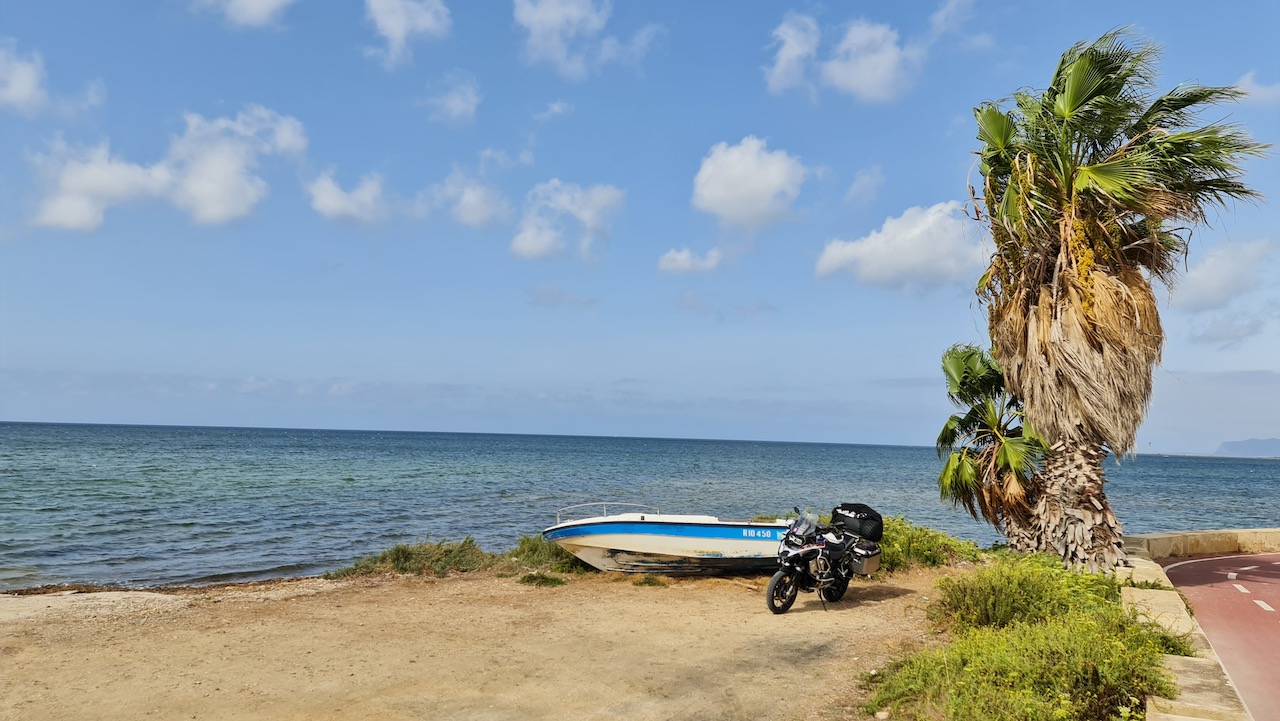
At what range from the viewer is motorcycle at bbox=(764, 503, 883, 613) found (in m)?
10.7

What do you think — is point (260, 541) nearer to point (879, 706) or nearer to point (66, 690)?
point (66, 690)

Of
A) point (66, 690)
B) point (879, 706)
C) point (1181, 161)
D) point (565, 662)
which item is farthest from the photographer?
point (1181, 161)

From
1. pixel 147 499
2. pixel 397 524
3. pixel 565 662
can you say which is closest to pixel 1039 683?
pixel 565 662

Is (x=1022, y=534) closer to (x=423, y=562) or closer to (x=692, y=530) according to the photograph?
(x=692, y=530)

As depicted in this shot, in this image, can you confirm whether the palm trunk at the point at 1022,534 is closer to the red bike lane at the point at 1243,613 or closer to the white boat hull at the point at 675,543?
the red bike lane at the point at 1243,613

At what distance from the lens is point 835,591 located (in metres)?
11.2

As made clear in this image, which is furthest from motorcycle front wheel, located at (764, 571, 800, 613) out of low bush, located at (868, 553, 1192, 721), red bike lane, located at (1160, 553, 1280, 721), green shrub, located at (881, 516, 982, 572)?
red bike lane, located at (1160, 553, 1280, 721)

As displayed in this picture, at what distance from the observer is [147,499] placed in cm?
2834

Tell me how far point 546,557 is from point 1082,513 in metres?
9.58

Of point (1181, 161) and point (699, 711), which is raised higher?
point (1181, 161)

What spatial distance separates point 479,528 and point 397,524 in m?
2.78

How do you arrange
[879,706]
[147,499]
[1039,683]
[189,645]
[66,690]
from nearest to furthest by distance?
[1039,683], [879,706], [66,690], [189,645], [147,499]

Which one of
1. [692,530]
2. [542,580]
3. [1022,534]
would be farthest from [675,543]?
[1022,534]

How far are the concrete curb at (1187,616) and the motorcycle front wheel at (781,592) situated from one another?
413 cm
